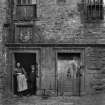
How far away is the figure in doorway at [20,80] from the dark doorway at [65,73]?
1574 mm

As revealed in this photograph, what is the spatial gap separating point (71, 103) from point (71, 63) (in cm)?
221

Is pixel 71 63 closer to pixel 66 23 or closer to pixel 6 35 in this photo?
pixel 66 23

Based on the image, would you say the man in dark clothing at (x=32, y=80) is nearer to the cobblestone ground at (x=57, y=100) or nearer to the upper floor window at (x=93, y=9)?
the cobblestone ground at (x=57, y=100)

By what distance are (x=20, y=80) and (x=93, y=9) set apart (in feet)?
14.8

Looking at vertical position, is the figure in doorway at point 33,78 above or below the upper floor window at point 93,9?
below

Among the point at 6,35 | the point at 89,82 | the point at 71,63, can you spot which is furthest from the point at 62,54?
the point at 6,35

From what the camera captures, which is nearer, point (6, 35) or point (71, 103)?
point (71, 103)

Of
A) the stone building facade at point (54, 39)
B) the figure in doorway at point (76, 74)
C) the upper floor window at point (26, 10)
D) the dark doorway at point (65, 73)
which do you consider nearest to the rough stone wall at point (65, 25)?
the stone building facade at point (54, 39)

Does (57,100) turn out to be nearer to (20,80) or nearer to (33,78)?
(33,78)

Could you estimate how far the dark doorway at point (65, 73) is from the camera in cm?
1360

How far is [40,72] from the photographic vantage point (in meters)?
13.6

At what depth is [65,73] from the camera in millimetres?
13727

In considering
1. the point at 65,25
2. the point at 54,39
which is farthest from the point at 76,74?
the point at 65,25

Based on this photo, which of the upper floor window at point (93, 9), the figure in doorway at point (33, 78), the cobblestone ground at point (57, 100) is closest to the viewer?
the cobblestone ground at point (57, 100)
